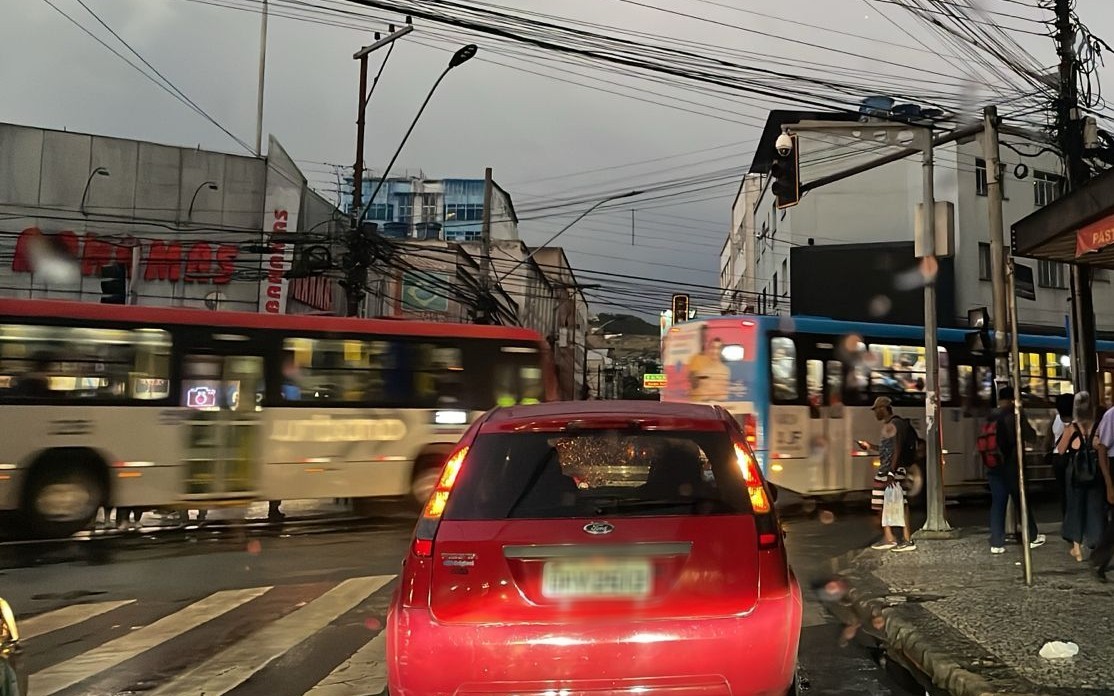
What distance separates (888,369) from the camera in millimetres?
15062

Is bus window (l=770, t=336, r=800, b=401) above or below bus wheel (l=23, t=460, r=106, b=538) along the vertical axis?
above

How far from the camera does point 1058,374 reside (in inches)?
674

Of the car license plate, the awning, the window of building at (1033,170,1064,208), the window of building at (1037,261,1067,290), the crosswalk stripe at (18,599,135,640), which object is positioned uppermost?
the window of building at (1033,170,1064,208)

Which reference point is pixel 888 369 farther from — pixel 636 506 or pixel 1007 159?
pixel 1007 159

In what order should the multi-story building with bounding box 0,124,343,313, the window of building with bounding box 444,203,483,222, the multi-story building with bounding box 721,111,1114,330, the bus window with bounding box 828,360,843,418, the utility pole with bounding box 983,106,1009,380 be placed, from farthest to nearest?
the window of building with bounding box 444,203,483,222 < the multi-story building with bounding box 721,111,1114,330 < the multi-story building with bounding box 0,124,343,313 < the bus window with bounding box 828,360,843,418 < the utility pole with bounding box 983,106,1009,380

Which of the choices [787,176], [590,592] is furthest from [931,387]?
[590,592]

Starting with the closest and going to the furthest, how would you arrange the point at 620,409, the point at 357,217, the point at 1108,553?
the point at 620,409, the point at 1108,553, the point at 357,217

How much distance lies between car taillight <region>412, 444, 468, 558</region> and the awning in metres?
7.42

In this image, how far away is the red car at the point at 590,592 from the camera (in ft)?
11.1

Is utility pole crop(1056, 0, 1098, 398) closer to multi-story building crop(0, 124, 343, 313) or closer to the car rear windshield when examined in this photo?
the car rear windshield

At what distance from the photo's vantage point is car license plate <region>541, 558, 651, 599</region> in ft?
11.3

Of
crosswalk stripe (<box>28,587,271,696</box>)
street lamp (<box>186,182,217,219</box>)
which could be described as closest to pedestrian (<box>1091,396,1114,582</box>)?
crosswalk stripe (<box>28,587,271,696</box>)

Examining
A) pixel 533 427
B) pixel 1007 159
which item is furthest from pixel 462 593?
pixel 1007 159

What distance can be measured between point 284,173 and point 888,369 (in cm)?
1948
